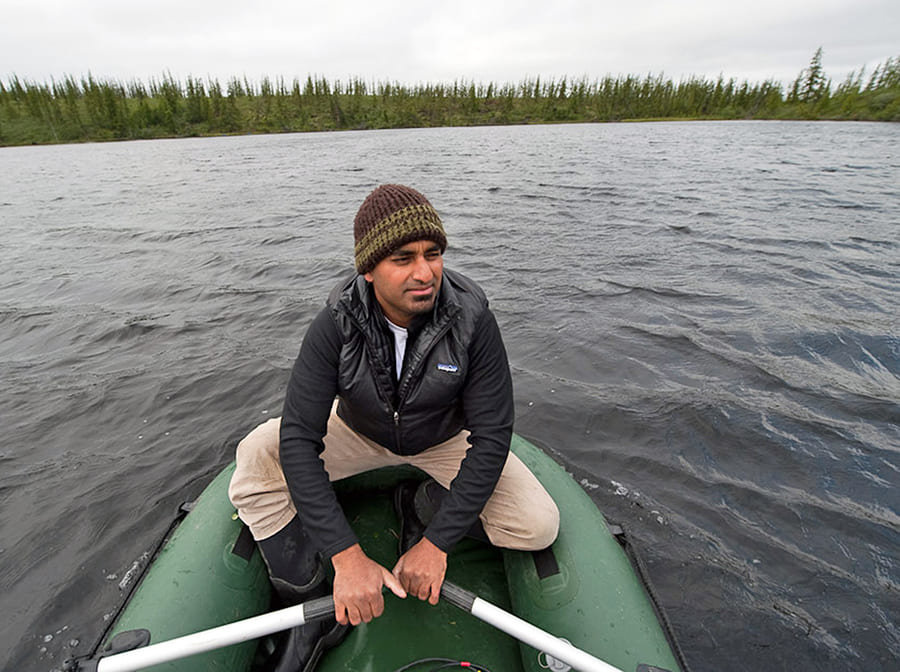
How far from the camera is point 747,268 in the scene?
8.47 meters

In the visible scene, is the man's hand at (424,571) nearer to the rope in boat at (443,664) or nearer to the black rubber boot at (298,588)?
the rope in boat at (443,664)

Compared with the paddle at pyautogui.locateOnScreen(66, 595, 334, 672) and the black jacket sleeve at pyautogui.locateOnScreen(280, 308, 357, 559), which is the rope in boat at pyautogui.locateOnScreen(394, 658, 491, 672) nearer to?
the paddle at pyautogui.locateOnScreen(66, 595, 334, 672)

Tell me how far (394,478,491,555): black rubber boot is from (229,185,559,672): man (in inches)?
10.3

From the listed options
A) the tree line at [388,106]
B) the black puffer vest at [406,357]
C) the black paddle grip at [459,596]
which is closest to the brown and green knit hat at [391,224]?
the black puffer vest at [406,357]

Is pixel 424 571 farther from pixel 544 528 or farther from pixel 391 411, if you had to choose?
pixel 391 411

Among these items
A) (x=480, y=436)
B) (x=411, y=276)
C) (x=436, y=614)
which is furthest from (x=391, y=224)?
(x=436, y=614)

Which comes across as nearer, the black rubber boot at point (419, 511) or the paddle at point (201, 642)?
the paddle at point (201, 642)

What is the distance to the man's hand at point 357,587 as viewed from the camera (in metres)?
1.84

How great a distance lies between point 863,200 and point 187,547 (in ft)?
59.7

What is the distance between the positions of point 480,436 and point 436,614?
37.3 inches

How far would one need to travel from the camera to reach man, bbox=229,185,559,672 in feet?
6.61

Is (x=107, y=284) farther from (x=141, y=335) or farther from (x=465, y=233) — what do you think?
(x=465, y=233)

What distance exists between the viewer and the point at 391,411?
2.28m

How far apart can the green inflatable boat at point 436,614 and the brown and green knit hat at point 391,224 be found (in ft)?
4.68
